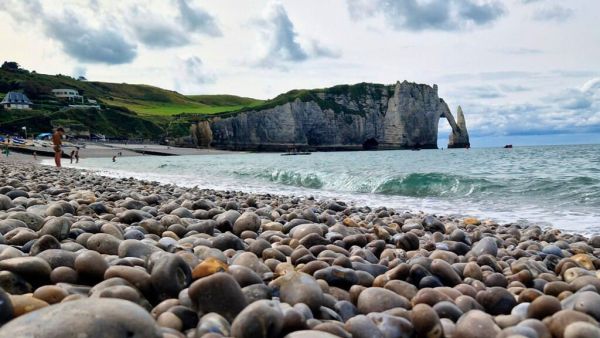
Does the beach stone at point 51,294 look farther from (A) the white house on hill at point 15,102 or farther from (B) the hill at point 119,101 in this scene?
(A) the white house on hill at point 15,102

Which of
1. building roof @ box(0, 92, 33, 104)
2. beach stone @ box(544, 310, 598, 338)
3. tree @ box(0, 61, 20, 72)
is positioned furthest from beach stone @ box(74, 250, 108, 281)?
tree @ box(0, 61, 20, 72)

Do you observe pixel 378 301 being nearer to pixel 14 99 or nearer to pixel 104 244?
pixel 104 244

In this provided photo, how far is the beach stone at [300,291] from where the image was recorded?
2.39 metres

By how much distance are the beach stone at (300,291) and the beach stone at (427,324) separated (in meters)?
0.49

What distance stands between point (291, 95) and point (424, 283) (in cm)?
11102

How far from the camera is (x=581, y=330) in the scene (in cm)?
208

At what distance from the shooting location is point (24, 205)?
5.39m

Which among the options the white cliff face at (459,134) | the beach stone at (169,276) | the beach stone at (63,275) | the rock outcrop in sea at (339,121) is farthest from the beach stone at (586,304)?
the white cliff face at (459,134)

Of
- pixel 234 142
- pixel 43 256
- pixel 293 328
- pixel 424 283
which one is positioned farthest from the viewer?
pixel 234 142

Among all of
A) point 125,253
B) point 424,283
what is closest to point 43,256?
point 125,253

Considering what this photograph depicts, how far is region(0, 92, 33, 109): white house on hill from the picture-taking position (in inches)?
3925

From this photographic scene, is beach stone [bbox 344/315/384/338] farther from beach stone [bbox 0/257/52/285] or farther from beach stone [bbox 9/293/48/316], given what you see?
beach stone [bbox 0/257/52/285]

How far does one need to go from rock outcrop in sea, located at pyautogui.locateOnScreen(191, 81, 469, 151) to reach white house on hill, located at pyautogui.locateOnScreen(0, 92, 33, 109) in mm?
38510

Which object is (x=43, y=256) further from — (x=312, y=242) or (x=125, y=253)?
(x=312, y=242)
